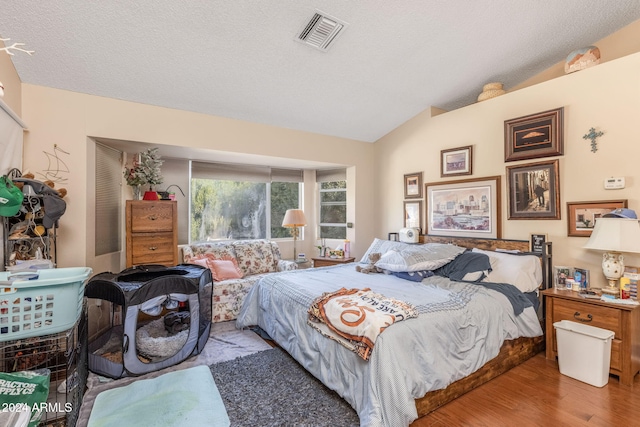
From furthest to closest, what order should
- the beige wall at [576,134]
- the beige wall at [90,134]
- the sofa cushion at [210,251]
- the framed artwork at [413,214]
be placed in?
the framed artwork at [413,214] → the sofa cushion at [210,251] → the beige wall at [90,134] → the beige wall at [576,134]

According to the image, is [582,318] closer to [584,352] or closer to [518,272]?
[584,352]

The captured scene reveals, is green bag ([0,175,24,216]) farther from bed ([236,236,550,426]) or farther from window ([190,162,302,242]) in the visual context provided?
window ([190,162,302,242])

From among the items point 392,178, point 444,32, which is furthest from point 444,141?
point 444,32

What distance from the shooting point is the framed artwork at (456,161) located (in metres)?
3.52

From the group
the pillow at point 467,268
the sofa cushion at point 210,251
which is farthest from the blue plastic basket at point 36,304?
the pillow at point 467,268

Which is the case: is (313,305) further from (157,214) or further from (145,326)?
(157,214)

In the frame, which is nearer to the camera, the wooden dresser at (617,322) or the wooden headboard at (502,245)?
the wooden dresser at (617,322)

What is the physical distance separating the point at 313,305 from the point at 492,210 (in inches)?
93.4

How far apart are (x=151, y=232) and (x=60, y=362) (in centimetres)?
127

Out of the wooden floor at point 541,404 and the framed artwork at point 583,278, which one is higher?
the framed artwork at point 583,278

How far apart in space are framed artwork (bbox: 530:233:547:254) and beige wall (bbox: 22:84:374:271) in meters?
2.98

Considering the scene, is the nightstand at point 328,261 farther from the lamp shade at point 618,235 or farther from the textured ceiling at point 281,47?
the lamp shade at point 618,235

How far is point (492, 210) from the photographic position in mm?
3309

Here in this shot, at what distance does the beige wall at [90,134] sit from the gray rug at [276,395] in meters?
1.81
